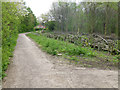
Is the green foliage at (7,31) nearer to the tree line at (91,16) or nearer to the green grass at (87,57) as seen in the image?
the green grass at (87,57)

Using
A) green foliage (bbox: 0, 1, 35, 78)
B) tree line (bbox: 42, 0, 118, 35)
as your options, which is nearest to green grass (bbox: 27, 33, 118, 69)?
tree line (bbox: 42, 0, 118, 35)

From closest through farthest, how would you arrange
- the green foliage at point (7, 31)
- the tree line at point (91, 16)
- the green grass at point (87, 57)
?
the green foliage at point (7, 31) < the green grass at point (87, 57) < the tree line at point (91, 16)

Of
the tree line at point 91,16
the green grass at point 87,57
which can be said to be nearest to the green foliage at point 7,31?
the green grass at point 87,57

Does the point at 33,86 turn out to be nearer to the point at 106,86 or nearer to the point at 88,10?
the point at 106,86

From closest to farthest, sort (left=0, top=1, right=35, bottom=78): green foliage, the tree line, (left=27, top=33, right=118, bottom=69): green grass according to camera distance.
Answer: (left=0, top=1, right=35, bottom=78): green foliage → (left=27, top=33, right=118, bottom=69): green grass → the tree line

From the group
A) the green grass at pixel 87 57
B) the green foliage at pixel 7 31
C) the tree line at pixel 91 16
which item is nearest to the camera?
the green foliage at pixel 7 31

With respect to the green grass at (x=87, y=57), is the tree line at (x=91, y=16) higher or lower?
higher

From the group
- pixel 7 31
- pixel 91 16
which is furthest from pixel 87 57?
pixel 91 16

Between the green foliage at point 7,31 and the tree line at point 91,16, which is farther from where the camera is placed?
the tree line at point 91,16

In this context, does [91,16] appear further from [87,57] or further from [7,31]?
[7,31]

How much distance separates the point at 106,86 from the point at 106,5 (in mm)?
8044

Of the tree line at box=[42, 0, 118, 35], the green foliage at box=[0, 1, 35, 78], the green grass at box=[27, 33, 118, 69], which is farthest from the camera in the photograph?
the tree line at box=[42, 0, 118, 35]

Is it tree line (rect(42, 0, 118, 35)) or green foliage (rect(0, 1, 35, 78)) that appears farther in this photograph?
tree line (rect(42, 0, 118, 35))

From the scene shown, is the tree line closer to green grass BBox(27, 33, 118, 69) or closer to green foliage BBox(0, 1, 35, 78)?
green grass BBox(27, 33, 118, 69)
